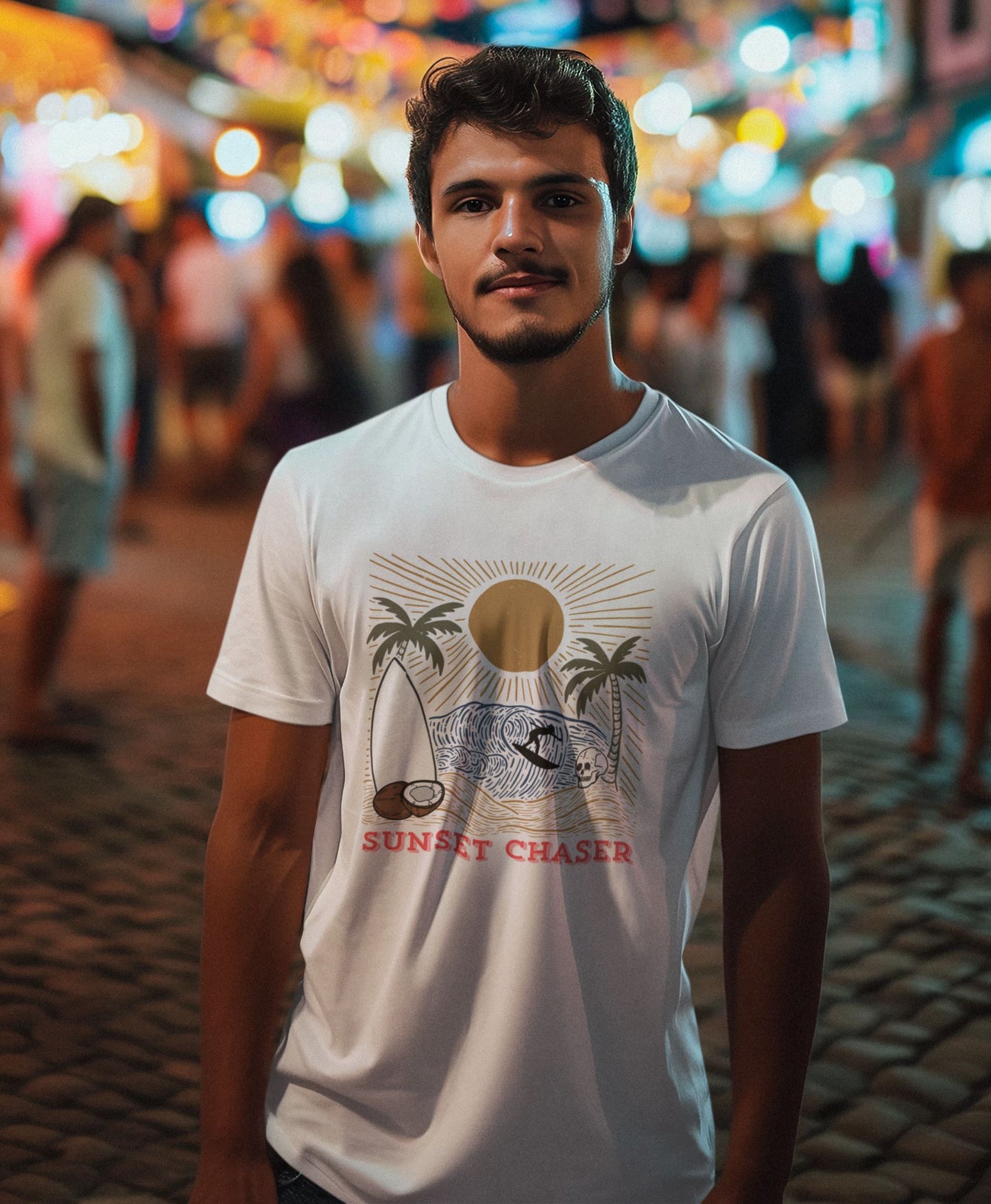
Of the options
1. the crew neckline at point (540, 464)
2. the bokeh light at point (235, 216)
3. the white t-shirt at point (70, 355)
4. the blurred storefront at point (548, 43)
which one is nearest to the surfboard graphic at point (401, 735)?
the crew neckline at point (540, 464)

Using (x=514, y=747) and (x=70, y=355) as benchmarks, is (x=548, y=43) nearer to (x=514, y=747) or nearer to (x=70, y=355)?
(x=70, y=355)

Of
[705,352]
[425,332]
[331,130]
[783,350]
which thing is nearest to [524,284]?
[705,352]

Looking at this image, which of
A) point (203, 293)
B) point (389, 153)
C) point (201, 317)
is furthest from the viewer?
point (389, 153)

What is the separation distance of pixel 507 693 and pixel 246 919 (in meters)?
0.45

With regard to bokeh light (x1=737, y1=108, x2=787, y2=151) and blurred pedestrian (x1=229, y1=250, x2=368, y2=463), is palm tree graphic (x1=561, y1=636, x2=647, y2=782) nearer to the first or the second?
blurred pedestrian (x1=229, y1=250, x2=368, y2=463)

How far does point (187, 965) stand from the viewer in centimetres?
412

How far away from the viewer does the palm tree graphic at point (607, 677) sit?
1764 millimetres

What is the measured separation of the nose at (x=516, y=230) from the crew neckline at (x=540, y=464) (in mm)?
247

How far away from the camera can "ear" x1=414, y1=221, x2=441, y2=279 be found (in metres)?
1.99

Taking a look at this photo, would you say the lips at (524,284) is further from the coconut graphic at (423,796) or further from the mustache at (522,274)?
the coconut graphic at (423,796)

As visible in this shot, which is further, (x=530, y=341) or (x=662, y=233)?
(x=662, y=233)

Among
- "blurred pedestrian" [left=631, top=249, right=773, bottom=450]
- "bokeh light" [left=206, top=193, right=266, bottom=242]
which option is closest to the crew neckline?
"blurred pedestrian" [left=631, top=249, right=773, bottom=450]

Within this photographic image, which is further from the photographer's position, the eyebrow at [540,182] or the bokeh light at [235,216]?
the bokeh light at [235,216]

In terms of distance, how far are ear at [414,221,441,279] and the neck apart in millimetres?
139
